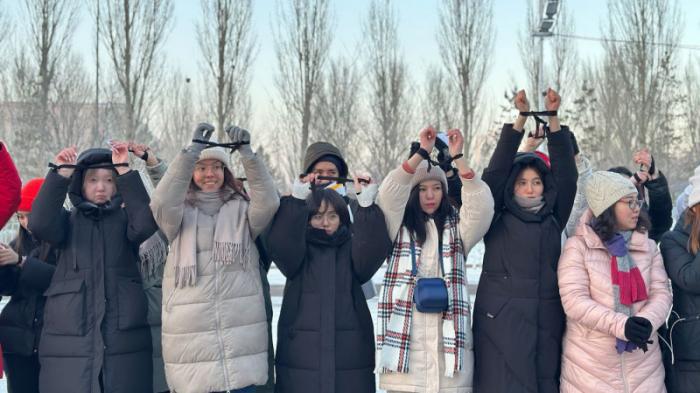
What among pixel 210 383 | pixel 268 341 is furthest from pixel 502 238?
pixel 210 383

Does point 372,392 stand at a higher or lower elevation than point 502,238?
lower

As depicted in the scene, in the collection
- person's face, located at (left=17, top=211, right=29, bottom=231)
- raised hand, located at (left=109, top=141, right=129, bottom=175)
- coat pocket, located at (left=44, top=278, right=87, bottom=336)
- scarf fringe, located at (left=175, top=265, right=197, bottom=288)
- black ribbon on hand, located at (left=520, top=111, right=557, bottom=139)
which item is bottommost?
coat pocket, located at (left=44, top=278, right=87, bottom=336)

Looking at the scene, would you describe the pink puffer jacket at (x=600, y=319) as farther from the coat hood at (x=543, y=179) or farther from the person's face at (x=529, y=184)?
the person's face at (x=529, y=184)

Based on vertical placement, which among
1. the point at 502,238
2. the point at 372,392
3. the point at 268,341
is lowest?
the point at 372,392

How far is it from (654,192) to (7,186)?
3.63 m

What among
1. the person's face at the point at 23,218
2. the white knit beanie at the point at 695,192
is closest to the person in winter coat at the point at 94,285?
the person's face at the point at 23,218

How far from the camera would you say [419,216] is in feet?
12.5

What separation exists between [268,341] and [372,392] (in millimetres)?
626

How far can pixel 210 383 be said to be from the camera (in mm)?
3527

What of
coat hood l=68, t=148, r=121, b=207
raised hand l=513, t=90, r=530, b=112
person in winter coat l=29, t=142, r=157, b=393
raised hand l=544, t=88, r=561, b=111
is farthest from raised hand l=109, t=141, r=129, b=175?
raised hand l=544, t=88, r=561, b=111

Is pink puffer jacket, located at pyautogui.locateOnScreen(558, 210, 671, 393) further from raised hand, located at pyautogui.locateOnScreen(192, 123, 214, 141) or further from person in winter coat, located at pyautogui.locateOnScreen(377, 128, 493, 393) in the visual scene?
raised hand, located at pyautogui.locateOnScreen(192, 123, 214, 141)

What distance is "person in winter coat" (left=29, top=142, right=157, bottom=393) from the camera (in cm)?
363

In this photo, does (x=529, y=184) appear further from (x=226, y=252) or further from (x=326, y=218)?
(x=226, y=252)

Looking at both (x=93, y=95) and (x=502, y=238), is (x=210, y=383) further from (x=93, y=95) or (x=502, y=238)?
(x=93, y=95)
